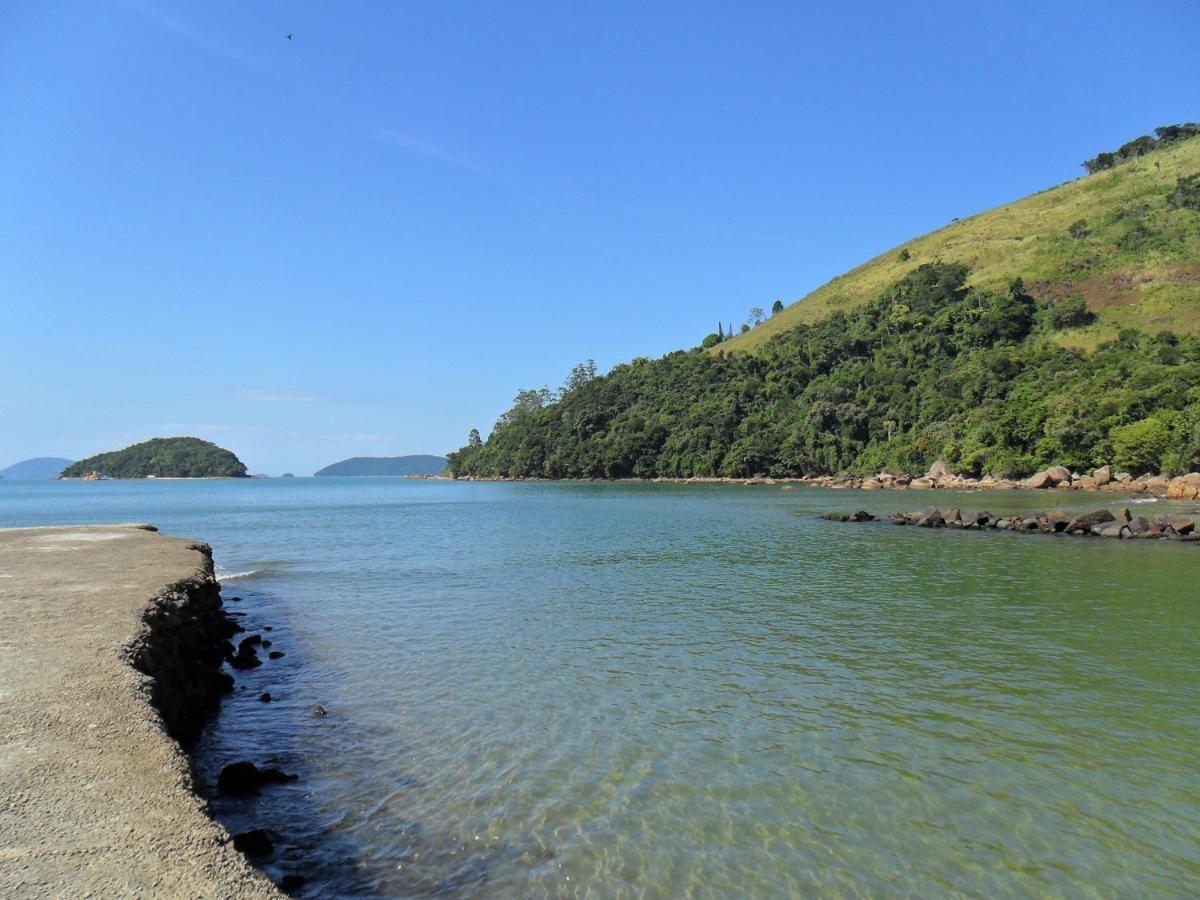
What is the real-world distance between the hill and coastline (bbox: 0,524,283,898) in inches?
3411

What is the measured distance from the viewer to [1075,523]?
1547 inches

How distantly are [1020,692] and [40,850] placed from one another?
1451cm

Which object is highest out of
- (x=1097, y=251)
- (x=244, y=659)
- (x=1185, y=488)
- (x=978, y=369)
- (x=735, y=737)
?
(x=1097, y=251)

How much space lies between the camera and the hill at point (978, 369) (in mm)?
86125

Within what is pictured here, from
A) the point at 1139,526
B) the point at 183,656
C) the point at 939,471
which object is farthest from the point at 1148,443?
the point at 183,656

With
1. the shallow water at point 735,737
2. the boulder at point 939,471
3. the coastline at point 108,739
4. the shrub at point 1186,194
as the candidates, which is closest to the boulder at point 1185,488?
the boulder at point 939,471

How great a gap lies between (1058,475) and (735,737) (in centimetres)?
8266

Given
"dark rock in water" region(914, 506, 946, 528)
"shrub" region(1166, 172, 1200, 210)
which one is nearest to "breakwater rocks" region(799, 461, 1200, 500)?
"dark rock in water" region(914, 506, 946, 528)

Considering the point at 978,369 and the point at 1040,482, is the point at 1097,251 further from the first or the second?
the point at 1040,482

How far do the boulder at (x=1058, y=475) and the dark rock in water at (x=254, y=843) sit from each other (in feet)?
291

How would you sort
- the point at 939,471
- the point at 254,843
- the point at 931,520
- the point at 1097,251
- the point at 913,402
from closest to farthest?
1. the point at 254,843
2. the point at 931,520
3. the point at 939,471
4. the point at 913,402
5. the point at 1097,251

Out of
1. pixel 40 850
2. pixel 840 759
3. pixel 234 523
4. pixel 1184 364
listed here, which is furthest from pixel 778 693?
pixel 1184 364

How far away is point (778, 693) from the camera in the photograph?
1305cm

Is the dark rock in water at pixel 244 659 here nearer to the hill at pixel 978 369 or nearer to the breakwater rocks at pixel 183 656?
the breakwater rocks at pixel 183 656
